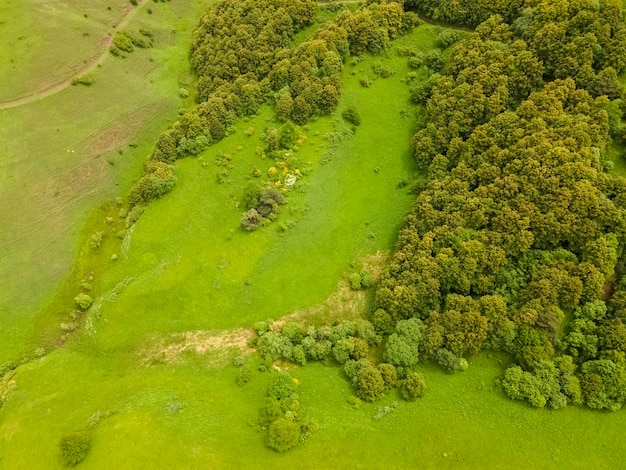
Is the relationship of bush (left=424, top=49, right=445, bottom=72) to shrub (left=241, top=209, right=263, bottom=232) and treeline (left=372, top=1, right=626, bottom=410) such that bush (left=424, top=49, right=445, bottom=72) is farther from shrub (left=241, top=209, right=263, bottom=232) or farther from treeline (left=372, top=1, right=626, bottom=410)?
shrub (left=241, top=209, right=263, bottom=232)

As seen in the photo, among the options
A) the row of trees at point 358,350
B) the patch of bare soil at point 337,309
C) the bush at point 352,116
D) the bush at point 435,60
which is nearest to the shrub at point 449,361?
the row of trees at point 358,350

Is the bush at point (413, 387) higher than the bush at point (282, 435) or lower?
higher

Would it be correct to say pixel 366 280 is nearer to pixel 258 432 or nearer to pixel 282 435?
pixel 282 435

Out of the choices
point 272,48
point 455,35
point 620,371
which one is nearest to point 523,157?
point 620,371

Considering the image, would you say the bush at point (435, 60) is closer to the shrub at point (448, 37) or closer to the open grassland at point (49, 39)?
the shrub at point (448, 37)

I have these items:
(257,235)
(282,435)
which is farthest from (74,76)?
(282,435)
